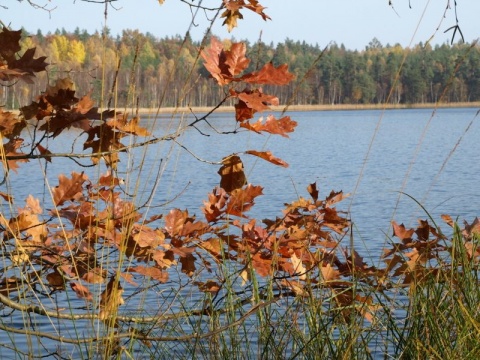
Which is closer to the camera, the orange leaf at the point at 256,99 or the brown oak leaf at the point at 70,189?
the orange leaf at the point at 256,99

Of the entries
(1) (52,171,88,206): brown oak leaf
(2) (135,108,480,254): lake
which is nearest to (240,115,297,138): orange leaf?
(1) (52,171,88,206): brown oak leaf

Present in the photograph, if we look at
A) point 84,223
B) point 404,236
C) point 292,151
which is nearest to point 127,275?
point 84,223

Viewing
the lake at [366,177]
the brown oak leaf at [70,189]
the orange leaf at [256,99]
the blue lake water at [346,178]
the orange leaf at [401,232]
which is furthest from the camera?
the lake at [366,177]

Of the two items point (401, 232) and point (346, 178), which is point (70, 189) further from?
point (346, 178)

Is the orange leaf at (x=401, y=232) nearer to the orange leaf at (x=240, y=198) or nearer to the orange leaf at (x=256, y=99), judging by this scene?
the orange leaf at (x=240, y=198)

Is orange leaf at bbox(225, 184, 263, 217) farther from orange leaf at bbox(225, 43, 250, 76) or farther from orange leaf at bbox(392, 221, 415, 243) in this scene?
orange leaf at bbox(392, 221, 415, 243)

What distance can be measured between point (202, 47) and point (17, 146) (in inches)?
26.9

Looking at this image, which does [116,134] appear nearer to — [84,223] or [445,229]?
[84,223]

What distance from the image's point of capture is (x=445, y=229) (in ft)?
36.5

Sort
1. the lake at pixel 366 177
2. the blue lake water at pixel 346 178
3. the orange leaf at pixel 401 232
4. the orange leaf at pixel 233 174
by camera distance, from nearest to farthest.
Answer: the orange leaf at pixel 233 174
the orange leaf at pixel 401 232
the blue lake water at pixel 346 178
the lake at pixel 366 177

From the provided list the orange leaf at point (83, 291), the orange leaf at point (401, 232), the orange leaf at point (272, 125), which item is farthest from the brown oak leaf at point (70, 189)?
the orange leaf at point (401, 232)

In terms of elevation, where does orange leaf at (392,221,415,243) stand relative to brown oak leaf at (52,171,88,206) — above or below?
below

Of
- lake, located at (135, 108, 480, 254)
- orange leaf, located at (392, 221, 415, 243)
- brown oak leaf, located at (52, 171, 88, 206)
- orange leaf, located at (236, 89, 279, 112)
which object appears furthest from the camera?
lake, located at (135, 108, 480, 254)

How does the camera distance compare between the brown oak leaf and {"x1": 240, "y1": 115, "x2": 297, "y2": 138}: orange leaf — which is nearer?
{"x1": 240, "y1": 115, "x2": 297, "y2": 138}: orange leaf
